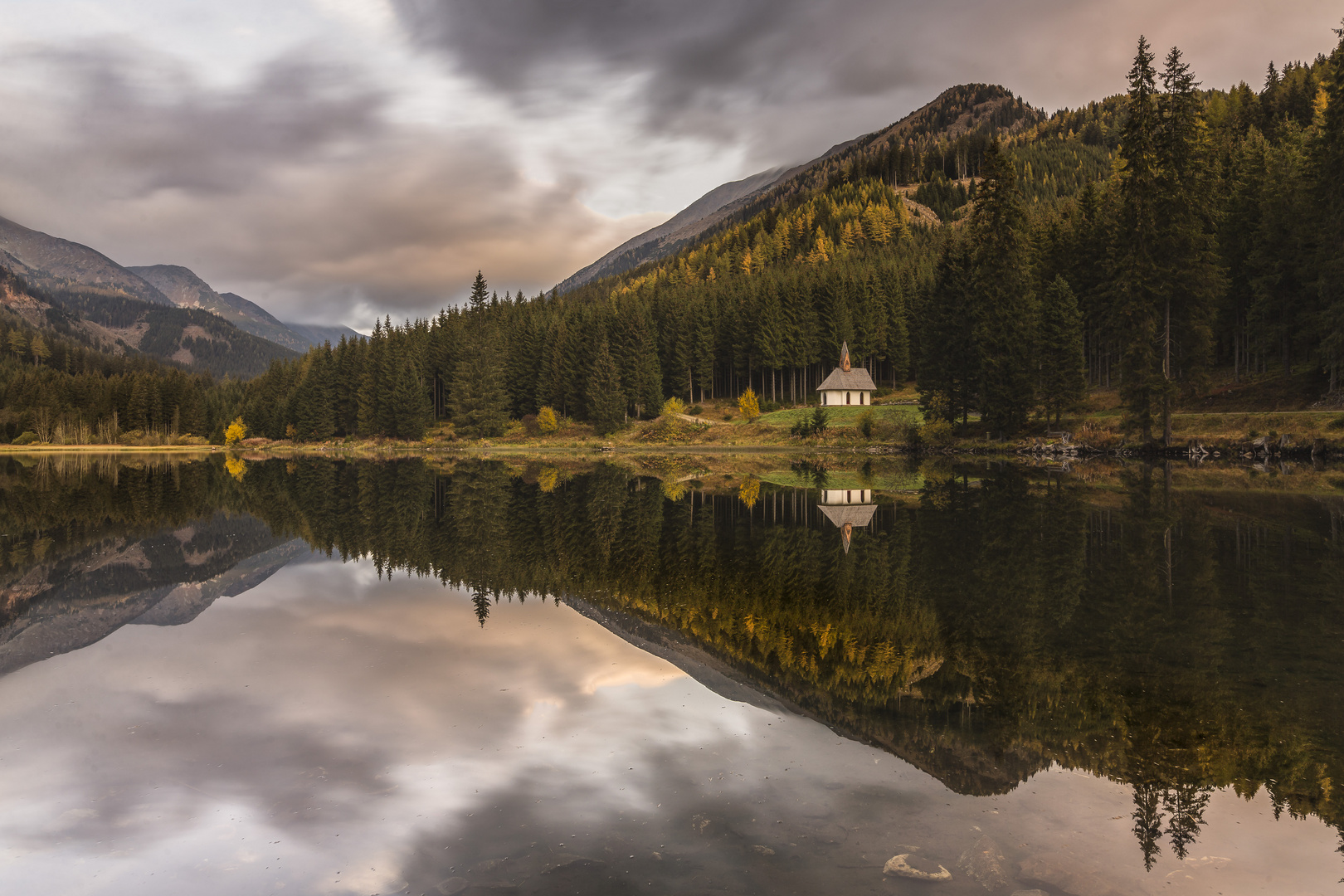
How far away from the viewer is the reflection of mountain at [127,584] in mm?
11156

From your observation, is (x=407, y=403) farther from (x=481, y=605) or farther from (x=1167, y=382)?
(x=481, y=605)

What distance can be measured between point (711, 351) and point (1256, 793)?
9348cm

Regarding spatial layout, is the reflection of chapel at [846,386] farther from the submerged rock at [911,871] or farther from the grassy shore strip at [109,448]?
the grassy shore strip at [109,448]

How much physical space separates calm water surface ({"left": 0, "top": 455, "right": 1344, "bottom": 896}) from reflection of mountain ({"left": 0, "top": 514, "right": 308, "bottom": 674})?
4.5 inches

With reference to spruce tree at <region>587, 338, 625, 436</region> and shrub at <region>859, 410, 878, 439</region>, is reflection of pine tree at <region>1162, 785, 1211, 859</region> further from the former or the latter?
spruce tree at <region>587, 338, 625, 436</region>

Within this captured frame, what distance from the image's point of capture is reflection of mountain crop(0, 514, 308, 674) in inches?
439

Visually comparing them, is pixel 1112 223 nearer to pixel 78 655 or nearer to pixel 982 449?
pixel 982 449

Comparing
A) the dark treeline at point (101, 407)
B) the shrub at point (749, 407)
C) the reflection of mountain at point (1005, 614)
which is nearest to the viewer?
the reflection of mountain at point (1005, 614)

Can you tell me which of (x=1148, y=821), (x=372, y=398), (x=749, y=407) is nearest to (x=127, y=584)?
(x=1148, y=821)

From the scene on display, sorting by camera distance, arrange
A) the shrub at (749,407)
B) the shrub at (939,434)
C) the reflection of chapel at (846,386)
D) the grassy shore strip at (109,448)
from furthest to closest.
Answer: the grassy shore strip at (109,448)
the reflection of chapel at (846,386)
the shrub at (749,407)
the shrub at (939,434)

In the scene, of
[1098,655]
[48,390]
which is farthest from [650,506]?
[48,390]

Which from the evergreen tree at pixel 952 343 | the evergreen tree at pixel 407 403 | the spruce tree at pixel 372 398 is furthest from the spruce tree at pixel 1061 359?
the spruce tree at pixel 372 398

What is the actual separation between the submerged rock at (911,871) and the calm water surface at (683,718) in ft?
0.13

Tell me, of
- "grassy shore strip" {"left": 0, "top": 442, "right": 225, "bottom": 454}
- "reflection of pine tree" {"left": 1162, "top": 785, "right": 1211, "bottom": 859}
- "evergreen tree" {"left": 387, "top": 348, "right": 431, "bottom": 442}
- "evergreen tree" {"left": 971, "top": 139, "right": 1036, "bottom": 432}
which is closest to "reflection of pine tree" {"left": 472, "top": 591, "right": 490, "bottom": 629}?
"reflection of pine tree" {"left": 1162, "top": 785, "right": 1211, "bottom": 859}
